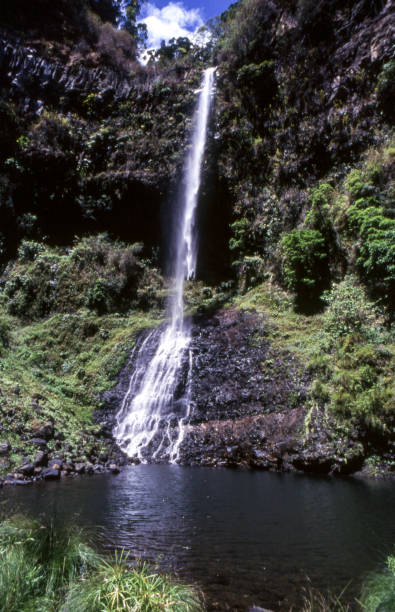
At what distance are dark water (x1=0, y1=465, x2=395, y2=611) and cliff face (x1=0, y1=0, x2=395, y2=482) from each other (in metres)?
2.81

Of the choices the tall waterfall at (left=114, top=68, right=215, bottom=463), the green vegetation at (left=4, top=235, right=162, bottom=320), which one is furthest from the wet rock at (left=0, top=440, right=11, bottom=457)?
the green vegetation at (left=4, top=235, right=162, bottom=320)

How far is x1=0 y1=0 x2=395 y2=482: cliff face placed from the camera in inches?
555

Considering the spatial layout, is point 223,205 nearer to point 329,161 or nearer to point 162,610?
point 329,161

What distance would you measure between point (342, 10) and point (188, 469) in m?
27.5

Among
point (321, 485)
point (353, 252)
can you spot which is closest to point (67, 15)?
point (353, 252)

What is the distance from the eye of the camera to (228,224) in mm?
28250

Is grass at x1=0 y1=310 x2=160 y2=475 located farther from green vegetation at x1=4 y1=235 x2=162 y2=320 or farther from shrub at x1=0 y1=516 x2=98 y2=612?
shrub at x1=0 y1=516 x2=98 y2=612

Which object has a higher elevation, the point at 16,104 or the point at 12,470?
the point at 16,104

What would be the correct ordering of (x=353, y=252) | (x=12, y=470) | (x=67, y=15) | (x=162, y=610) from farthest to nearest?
(x=67, y=15) → (x=353, y=252) → (x=12, y=470) → (x=162, y=610)

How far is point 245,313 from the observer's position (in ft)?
69.5

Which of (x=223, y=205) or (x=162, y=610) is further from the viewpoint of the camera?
(x=223, y=205)

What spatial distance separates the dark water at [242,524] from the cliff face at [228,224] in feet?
9.23

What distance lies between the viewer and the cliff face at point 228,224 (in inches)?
555

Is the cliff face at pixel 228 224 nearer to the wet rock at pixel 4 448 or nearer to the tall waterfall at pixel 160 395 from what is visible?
the wet rock at pixel 4 448
